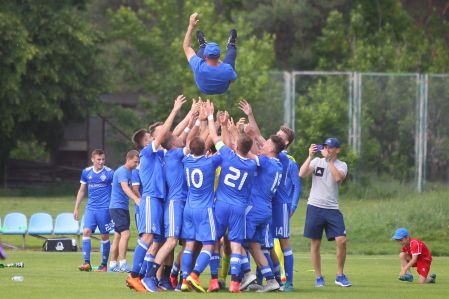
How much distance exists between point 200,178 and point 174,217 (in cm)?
75

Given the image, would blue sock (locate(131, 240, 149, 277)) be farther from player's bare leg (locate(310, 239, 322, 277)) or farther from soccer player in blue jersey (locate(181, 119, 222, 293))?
player's bare leg (locate(310, 239, 322, 277))

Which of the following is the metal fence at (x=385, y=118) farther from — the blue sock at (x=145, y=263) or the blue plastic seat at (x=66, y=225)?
A: the blue sock at (x=145, y=263)

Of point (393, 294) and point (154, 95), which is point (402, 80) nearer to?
point (154, 95)

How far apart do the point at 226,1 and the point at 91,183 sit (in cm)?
5046

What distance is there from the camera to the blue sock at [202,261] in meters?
17.8

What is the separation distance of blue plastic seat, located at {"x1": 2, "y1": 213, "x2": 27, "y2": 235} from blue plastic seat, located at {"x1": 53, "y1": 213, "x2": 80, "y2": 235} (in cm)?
81

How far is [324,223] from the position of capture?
20031 millimetres

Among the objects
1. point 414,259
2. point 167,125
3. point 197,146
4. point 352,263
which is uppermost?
point 167,125

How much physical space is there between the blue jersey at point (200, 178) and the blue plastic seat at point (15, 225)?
1368 centimetres

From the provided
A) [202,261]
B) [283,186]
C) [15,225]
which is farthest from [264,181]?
[15,225]

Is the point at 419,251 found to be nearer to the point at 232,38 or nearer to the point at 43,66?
the point at 232,38

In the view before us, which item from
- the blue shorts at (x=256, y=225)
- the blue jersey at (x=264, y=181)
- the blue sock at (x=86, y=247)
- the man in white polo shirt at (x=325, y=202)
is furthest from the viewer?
the blue sock at (x=86, y=247)

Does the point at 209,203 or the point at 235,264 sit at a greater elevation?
the point at 209,203

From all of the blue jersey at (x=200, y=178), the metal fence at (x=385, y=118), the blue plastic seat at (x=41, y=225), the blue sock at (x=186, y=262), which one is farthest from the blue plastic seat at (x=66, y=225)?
the metal fence at (x=385, y=118)
